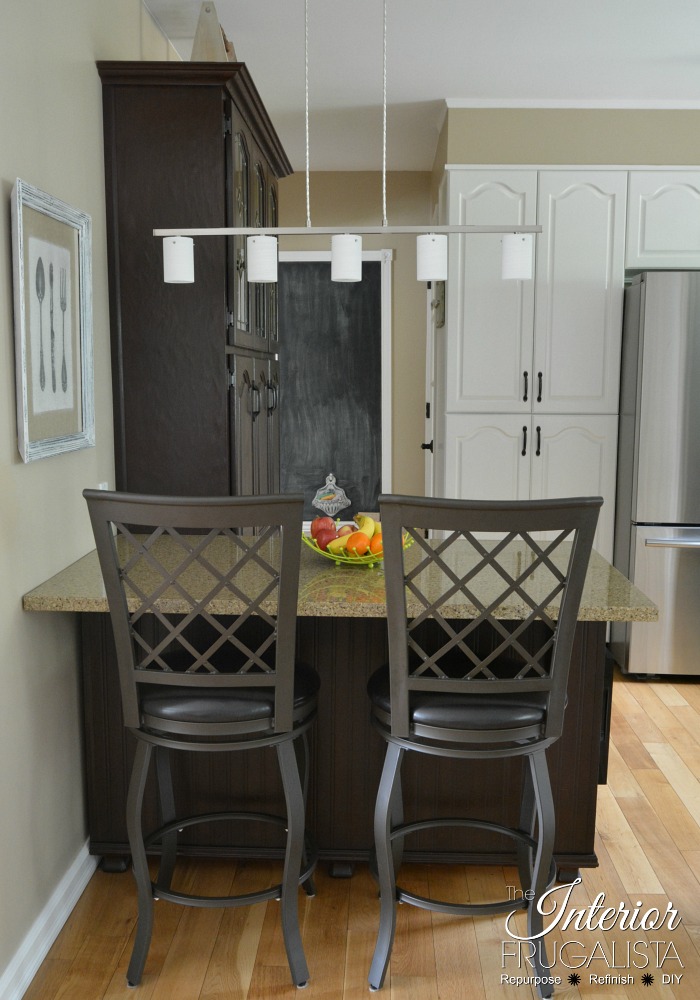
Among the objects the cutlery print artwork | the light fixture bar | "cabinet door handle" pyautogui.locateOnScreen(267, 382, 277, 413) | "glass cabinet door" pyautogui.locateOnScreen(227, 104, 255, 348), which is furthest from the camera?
"cabinet door handle" pyautogui.locateOnScreen(267, 382, 277, 413)

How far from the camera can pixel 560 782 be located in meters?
2.43

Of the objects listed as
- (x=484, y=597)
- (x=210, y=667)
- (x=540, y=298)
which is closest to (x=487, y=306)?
(x=540, y=298)

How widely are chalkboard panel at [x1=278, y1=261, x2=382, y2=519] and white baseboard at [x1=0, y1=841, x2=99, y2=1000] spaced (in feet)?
12.0

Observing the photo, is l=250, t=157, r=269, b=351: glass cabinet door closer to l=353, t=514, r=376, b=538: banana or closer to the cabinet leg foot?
l=353, t=514, r=376, b=538: banana

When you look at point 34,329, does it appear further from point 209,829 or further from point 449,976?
point 449,976

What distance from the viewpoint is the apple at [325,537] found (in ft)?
8.14

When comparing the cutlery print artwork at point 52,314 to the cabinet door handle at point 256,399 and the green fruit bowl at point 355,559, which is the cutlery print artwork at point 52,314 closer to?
the green fruit bowl at point 355,559

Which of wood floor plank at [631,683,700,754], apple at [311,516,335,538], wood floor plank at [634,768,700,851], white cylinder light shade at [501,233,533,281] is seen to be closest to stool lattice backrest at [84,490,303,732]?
apple at [311,516,335,538]

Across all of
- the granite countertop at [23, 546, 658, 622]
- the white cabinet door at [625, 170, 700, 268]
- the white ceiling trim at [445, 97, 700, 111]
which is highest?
the white ceiling trim at [445, 97, 700, 111]

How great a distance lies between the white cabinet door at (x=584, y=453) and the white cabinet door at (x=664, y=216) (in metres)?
0.81

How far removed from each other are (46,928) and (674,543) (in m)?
3.05

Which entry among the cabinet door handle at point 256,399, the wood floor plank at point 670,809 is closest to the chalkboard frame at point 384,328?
the cabinet door handle at point 256,399

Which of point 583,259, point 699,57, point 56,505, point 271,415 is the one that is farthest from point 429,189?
point 56,505

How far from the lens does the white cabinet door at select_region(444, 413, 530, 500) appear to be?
4.48 metres
